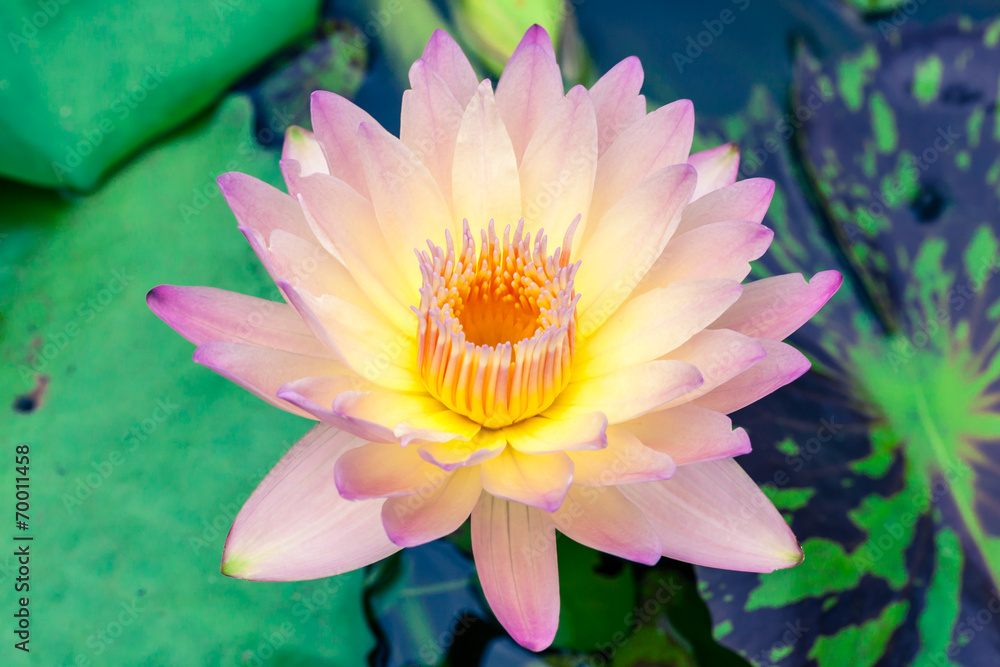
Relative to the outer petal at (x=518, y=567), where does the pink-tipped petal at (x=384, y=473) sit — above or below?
above

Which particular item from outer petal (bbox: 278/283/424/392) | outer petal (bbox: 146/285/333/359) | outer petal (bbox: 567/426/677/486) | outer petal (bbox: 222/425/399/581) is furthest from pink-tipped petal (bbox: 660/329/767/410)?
outer petal (bbox: 146/285/333/359)

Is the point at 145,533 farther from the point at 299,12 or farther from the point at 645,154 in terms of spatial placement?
the point at 299,12

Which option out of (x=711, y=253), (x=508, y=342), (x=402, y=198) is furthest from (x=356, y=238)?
(x=711, y=253)

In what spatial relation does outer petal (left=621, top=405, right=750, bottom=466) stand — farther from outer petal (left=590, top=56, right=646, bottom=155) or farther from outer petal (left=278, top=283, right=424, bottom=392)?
outer petal (left=590, top=56, right=646, bottom=155)

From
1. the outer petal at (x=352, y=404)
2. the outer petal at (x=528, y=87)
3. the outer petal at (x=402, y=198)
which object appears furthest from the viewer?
the outer petal at (x=528, y=87)

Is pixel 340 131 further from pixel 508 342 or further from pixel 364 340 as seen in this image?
pixel 508 342

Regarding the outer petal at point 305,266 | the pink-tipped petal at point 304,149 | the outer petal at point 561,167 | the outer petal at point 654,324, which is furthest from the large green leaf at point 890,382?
the pink-tipped petal at point 304,149

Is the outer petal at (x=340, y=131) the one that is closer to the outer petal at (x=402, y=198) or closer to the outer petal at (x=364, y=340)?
the outer petal at (x=402, y=198)

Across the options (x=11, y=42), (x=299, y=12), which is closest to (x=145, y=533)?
(x=11, y=42)
